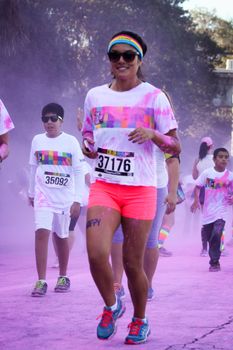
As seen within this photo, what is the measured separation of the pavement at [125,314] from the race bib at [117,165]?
1079 mm

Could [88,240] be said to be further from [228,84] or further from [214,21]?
[228,84]

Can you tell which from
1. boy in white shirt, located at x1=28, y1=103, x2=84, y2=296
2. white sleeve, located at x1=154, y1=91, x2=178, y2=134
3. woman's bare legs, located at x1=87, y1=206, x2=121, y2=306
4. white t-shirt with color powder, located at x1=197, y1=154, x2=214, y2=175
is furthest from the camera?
white t-shirt with color powder, located at x1=197, y1=154, x2=214, y2=175

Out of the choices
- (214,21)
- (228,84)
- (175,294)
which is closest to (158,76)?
(175,294)

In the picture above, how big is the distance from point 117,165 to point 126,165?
0.06 metres

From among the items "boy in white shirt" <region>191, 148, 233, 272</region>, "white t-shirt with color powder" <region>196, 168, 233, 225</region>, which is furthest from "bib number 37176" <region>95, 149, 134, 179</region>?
"white t-shirt with color powder" <region>196, 168, 233, 225</region>

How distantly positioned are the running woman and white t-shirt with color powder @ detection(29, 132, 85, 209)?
319 centimetres

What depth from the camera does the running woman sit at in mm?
6180

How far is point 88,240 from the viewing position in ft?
19.9

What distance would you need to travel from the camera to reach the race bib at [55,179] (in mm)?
9648

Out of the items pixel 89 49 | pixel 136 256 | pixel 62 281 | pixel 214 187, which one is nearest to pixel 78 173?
pixel 62 281

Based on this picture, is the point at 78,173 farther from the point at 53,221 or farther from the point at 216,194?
the point at 216,194

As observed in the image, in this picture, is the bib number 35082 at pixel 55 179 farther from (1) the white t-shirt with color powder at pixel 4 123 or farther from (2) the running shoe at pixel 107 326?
(2) the running shoe at pixel 107 326

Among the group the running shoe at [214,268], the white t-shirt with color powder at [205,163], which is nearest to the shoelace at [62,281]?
the running shoe at [214,268]

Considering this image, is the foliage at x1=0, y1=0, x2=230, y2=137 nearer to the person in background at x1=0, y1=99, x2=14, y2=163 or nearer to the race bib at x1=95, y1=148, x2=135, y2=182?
the person in background at x1=0, y1=99, x2=14, y2=163
